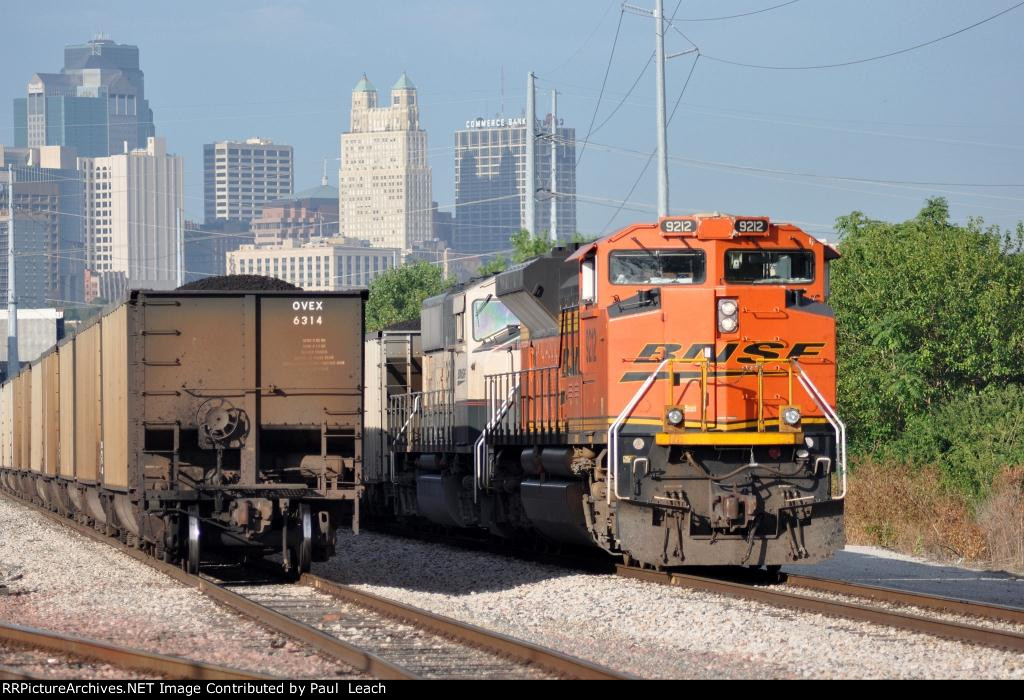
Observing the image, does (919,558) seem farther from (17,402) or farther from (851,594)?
(17,402)

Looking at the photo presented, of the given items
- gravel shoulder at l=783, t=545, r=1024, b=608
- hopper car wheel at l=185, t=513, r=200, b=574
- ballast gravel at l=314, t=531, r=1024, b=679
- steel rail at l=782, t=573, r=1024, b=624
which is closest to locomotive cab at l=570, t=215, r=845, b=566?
steel rail at l=782, t=573, r=1024, b=624

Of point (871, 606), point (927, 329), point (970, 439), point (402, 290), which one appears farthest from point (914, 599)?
point (402, 290)

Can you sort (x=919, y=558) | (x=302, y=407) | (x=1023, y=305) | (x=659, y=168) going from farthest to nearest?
1. (x=1023, y=305)
2. (x=659, y=168)
3. (x=919, y=558)
4. (x=302, y=407)

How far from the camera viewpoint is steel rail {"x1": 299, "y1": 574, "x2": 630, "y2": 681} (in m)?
10.4

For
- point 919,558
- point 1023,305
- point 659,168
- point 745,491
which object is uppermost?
point 659,168

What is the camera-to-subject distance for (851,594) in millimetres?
16203

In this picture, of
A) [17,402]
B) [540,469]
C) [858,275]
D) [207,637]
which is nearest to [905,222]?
[858,275]

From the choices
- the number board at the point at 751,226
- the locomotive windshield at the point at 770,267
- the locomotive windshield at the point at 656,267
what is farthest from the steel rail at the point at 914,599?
the number board at the point at 751,226

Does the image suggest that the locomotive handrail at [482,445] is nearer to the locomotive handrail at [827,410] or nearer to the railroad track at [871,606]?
the railroad track at [871,606]

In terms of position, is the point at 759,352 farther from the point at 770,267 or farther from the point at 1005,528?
the point at 1005,528

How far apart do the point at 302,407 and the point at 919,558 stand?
987cm

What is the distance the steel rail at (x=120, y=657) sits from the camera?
33.2 feet

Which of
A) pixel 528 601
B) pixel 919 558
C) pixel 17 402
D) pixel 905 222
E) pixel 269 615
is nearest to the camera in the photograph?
pixel 269 615

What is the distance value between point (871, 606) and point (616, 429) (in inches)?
131
